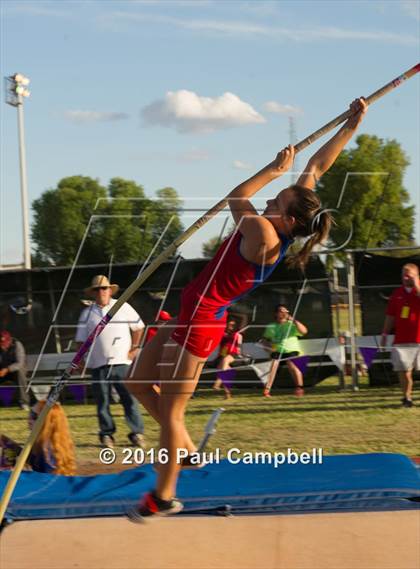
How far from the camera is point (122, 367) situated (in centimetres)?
600

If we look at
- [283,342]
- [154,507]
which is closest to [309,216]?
[154,507]

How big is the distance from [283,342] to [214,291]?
19.0 ft

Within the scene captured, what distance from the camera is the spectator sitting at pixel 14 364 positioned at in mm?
8305

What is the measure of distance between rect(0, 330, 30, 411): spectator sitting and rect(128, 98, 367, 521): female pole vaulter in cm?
556

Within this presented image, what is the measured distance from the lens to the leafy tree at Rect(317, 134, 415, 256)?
20.8ft

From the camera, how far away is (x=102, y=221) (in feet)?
22.7

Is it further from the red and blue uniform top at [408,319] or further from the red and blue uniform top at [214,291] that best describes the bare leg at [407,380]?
the red and blue uniform top at [214,291]

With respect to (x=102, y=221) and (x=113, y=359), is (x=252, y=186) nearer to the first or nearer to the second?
(x=113, y=359)

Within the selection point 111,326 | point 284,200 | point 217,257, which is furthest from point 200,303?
point 111,326

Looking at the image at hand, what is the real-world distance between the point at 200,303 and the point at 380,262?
6.28 metres

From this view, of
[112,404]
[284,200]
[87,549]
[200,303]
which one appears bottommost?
[112,404]

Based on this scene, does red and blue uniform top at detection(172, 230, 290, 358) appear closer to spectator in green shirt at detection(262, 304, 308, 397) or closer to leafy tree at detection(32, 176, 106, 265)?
spectator in green shirt at detection(262, 304, 308, 397)

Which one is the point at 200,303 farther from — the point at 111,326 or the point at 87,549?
the point at 111,326

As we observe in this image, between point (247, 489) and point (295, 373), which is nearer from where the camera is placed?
point (247, 489)
